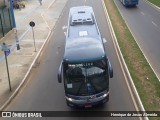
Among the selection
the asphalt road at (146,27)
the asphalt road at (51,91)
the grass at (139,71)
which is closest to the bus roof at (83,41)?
the asphalt road at (51,91)

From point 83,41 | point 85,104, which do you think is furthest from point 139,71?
point 85,104

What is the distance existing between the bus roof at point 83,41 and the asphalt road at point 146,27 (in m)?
6.18

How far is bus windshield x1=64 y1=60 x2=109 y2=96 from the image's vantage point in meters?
15.3

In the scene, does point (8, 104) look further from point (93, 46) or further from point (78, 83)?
point (93, 46)

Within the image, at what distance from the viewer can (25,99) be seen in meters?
18.7

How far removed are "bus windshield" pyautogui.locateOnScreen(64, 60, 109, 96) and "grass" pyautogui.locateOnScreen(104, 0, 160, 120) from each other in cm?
329

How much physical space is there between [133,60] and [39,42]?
35.7 ft

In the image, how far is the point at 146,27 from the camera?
3400cm

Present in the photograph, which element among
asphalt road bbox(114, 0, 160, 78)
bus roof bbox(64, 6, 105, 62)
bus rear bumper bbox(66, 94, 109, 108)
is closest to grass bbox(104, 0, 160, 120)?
asphalt road bbox(114, 0, 160, 78)

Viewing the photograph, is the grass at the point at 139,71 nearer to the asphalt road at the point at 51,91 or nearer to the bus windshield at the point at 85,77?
the asphalt road at the point at 51,91

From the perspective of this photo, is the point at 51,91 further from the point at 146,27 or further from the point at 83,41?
the point at 146,27

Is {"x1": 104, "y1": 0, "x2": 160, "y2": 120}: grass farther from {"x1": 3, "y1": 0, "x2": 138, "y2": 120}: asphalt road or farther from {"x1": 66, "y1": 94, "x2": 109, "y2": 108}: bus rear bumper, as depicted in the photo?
{"x1": 66, "y1": 94, "x2": 109, "y2": 108}: bus rear bumper

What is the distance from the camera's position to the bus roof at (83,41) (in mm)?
15547

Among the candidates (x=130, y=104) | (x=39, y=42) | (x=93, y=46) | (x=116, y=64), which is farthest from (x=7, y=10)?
(x=130, y=104)
